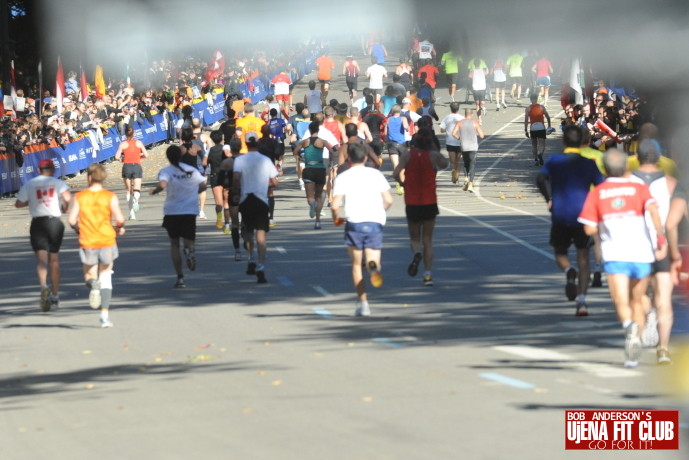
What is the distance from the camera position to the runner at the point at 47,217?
15469mm

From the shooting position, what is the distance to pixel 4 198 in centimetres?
3303

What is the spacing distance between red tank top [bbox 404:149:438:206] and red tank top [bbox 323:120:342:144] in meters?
8.72

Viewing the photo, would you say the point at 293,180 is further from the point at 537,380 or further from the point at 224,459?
the point at 224,459

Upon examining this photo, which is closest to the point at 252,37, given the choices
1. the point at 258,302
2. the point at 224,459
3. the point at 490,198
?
the point at 224,459

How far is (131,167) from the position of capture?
26562mm

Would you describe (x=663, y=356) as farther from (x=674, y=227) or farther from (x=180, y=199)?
(x=180, y=199)

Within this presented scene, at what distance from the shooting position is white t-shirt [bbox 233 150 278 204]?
56.3 ft

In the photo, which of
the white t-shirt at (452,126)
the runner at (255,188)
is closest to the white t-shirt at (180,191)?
the runner at (255,188)

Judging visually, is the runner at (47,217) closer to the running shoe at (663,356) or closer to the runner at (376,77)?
the running shoe at (663,356)

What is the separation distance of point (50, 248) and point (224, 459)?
28.9 ft

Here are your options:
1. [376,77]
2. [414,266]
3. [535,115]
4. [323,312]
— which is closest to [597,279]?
[414,266]

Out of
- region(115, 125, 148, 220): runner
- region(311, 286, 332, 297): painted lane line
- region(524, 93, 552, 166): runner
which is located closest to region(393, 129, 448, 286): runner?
region(311, 286, 332, 297): painted lane line

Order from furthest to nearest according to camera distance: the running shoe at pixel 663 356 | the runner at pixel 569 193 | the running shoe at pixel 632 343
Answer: the runner at pixel 569 193 < the running shoe at pixel 663 356 < the running shoe at pixel 632 343

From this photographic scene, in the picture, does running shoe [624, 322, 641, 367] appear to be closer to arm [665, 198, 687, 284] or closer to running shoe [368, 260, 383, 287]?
arm [665, 198, 687, 284]
